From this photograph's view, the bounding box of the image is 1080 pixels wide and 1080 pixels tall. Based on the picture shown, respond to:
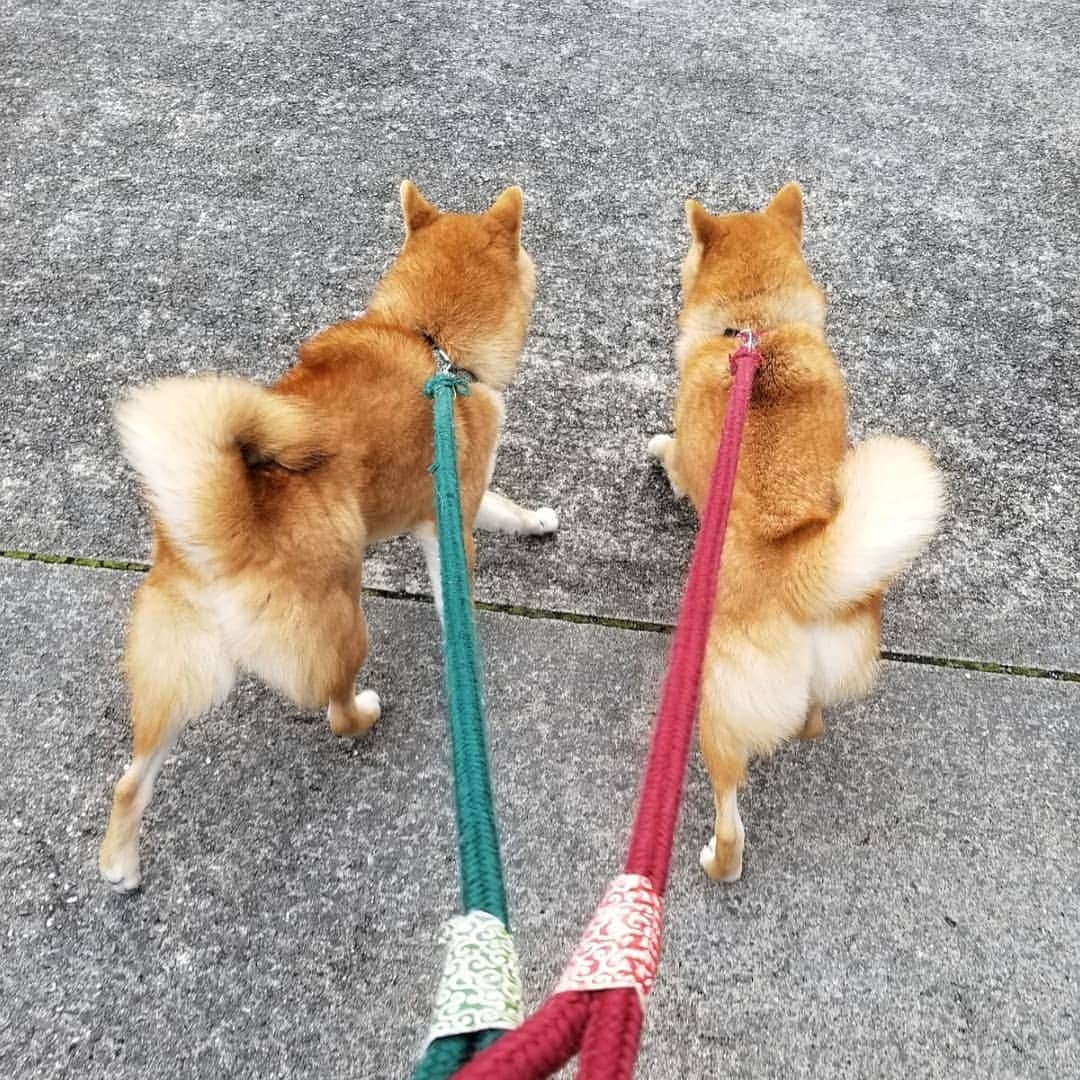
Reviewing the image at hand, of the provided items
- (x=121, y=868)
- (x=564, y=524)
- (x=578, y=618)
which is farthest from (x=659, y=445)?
(x=121, y=868)

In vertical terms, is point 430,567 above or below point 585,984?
below

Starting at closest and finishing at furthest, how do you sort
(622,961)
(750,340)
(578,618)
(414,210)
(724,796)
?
(622,961), (724,796), (750,340), (578,618), (414,210)

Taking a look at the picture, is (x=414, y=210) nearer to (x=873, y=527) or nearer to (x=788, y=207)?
(x=788, y=207)

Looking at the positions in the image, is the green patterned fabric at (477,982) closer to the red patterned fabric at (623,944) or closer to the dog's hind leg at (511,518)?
the red patterned fabric at (623,944)

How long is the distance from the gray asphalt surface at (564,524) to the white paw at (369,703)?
68mm

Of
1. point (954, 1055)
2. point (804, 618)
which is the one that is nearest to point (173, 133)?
point (804, 618)

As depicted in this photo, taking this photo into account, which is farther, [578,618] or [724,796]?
[578,618]

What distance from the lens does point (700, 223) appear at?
108 inches

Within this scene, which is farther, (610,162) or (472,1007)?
(610,162)

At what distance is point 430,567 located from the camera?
8.08 ft

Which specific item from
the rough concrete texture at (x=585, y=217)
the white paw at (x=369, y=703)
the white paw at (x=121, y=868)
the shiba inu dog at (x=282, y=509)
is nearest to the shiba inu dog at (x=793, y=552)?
the rough concrete texture at (x=585, y=217)

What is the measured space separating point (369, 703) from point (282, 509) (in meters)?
0.67

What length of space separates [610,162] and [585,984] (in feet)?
13.0

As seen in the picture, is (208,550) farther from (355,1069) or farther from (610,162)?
(610,162)
